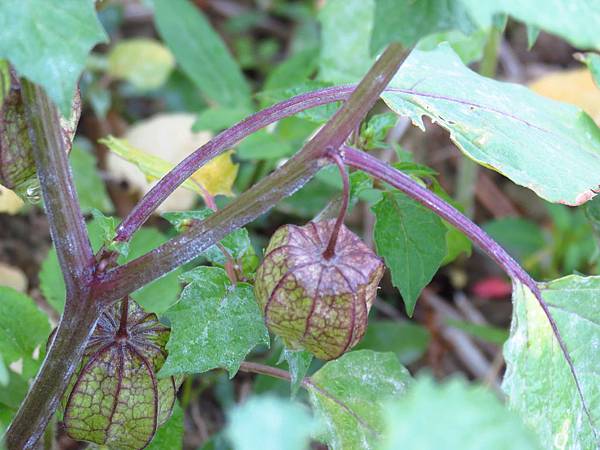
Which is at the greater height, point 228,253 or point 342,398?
point 228,253

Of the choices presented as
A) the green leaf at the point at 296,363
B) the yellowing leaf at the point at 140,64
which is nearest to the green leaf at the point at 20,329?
the green leaf at the point at 296,363

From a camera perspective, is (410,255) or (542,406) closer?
(542,406)

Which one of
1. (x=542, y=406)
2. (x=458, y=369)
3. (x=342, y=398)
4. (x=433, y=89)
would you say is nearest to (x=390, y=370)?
(x=342, y=398)

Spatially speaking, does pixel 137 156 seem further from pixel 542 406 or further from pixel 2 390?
pixel 542 406

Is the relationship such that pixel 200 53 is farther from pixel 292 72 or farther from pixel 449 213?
pixel 449 213

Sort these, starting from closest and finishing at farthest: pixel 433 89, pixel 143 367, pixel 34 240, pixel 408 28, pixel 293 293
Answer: pixel 408 28, pixel 293 293, pixel 143 367, pixel 433 89, pixel 34 240

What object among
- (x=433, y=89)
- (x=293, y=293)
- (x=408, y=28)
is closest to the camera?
(x=408, y=28)

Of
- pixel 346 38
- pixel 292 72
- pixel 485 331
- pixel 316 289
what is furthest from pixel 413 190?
pixel 292 72
